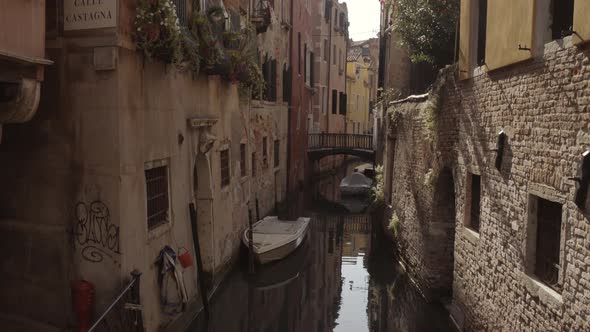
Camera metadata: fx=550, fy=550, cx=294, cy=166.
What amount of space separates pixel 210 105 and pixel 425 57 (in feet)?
18.4

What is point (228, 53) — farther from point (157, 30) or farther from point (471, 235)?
point (471, 235)

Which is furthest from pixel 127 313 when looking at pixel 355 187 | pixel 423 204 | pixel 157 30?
pixel 355 187

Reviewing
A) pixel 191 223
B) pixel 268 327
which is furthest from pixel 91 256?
pixel 268 327

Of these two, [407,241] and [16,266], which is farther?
[407,241]

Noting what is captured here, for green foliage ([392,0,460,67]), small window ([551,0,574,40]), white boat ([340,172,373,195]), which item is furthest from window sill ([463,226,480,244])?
white boat ([340,172,373,195])

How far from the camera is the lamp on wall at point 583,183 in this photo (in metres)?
4.96

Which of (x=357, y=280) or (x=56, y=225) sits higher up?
(x=56, y=225)

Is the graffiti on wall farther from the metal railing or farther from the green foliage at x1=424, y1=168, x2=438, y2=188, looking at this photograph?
the green foliage at x1=424, y1=168, x2=438, y2=188

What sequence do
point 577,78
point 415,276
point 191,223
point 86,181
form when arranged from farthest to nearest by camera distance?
1. point 415,276
2. point 191,223
3. point 86,181
4. point 577,78

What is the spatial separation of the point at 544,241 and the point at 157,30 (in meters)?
5.23

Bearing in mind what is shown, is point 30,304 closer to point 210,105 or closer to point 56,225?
point 56,225

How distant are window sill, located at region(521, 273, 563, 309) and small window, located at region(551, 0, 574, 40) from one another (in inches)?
106

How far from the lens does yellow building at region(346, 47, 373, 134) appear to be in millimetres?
42500

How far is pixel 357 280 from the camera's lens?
505 inches
